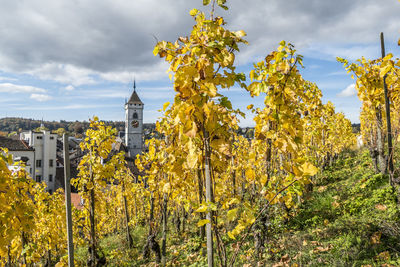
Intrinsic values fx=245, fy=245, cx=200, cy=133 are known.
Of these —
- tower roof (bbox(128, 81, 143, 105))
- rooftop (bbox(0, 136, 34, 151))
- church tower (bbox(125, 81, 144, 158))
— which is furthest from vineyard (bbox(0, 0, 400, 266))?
tower roof (bbox(128, 81, 143, 105))

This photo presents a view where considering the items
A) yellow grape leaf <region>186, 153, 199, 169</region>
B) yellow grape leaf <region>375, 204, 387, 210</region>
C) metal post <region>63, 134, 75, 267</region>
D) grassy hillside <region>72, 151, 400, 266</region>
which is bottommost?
grassy hillside <region>72, 151, 400, 266</region>

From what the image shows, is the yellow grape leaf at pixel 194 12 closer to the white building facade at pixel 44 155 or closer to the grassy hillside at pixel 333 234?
the grassy hillside at pixel 333 234

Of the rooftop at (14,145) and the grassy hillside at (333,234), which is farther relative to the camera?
the rooftop at (14,145)

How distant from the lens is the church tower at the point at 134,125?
70.4 m

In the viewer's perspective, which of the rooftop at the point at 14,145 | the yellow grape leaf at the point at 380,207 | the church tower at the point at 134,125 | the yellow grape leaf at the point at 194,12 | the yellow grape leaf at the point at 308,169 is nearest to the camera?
the yellow grape leaf at the point at 308,169

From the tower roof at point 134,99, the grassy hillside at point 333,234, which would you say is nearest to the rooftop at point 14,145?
the grassy hillside at point 333,234

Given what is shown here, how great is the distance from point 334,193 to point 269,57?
734 centimetres

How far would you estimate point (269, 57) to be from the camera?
232cm

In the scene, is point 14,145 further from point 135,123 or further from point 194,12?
point 135,123

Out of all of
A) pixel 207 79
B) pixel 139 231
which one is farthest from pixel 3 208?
pixel 139 231

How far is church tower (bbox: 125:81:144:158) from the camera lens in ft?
231

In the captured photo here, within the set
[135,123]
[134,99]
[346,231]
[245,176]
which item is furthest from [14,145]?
[134,99]

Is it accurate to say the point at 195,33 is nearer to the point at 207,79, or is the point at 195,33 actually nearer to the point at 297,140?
the point at 207,79

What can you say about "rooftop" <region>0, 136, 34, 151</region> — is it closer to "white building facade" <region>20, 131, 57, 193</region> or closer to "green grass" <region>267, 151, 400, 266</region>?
"white building facade" <region>20, 131, 57, 193</region>
